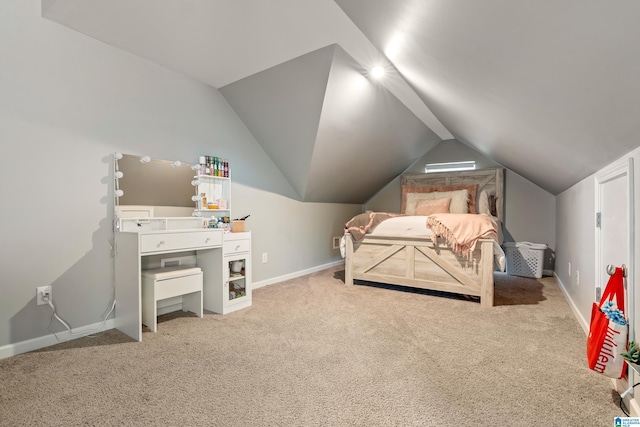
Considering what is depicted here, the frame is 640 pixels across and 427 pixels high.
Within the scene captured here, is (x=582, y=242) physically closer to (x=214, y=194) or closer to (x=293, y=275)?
(x=293, y=275)

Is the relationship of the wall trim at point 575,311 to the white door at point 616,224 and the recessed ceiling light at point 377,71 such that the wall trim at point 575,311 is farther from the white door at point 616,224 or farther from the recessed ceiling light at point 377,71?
the recessed ceiling light at point 377,71

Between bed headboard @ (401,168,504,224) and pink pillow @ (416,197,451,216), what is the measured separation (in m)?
0.65

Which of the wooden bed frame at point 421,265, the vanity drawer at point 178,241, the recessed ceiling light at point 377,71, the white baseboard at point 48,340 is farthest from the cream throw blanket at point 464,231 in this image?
the white baseboard at point 48,340

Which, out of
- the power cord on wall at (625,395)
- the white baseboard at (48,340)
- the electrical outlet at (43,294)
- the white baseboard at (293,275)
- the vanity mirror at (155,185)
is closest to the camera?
the power cord on wall at (625,395)

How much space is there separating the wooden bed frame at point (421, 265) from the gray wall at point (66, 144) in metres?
2.19

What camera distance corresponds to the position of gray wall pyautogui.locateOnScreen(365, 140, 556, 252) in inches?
181

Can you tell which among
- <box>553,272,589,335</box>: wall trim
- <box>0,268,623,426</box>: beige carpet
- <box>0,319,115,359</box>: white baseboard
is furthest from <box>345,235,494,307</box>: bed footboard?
<box>0,319,115,359</box>: white baseboard

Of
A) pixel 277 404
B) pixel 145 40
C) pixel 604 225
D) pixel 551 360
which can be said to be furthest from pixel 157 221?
pixel 604 225

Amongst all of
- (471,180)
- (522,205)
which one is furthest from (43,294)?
(522,205)

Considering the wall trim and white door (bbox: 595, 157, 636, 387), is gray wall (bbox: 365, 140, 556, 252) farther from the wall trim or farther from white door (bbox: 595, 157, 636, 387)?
white door (bbox: 595, 157, 636, 387)

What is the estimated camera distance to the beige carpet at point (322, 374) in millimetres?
1391

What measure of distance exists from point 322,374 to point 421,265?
2.01 metres

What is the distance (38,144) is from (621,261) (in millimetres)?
3601

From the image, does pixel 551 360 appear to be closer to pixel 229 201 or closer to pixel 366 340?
pixel 366 340
